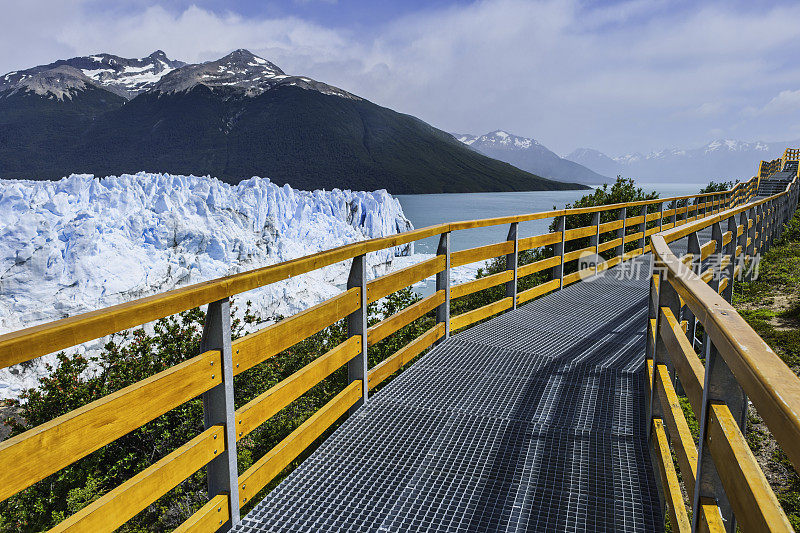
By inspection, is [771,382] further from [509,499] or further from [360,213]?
[360,213]

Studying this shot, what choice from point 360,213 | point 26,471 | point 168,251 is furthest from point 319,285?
point 26,471

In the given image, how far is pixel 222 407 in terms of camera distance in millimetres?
2287

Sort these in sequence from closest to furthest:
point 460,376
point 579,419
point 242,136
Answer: point 579,419 < point 460,376 < point 242,136

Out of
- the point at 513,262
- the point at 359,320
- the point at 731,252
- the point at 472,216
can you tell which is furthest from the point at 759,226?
the point at 472,216

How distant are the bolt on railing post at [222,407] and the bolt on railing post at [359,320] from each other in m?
1.26

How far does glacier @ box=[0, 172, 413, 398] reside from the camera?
25.9 metres

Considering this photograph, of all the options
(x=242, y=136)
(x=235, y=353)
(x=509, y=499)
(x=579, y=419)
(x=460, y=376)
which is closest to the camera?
(x=235, y=353)

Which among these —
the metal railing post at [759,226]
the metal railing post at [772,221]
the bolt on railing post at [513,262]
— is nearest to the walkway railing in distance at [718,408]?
the bolt on railing post at [513,262]

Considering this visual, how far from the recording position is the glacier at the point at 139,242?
25.9 meters

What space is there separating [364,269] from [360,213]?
144 ft

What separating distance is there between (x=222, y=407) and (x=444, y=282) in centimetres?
306

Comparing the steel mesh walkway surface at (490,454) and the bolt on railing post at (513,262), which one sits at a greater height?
the bolt on railing post at (513,262)

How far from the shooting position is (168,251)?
95.6ft

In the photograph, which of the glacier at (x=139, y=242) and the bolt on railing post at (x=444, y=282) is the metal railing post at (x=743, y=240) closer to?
the bolt on railing post at (x=444, y=282)
